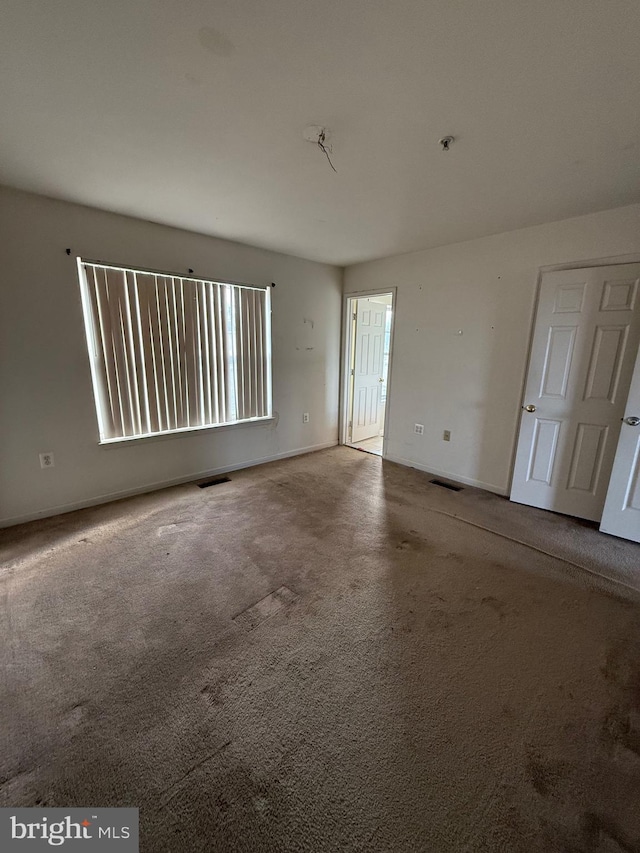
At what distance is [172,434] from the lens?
3.31 meters

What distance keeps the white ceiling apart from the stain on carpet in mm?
2419

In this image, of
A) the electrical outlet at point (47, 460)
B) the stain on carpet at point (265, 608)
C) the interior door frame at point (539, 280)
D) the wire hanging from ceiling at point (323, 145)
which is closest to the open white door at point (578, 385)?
the interior door frame at point (539, 280)

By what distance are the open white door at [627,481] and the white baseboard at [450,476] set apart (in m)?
0.81

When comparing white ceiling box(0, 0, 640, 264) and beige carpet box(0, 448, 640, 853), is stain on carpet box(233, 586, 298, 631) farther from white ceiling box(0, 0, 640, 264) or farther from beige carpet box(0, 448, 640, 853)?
white ceiling box(0, 0, 640, 264)

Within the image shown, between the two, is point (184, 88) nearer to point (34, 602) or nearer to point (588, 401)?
point (34, 602)

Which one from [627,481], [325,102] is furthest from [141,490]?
[627,481]

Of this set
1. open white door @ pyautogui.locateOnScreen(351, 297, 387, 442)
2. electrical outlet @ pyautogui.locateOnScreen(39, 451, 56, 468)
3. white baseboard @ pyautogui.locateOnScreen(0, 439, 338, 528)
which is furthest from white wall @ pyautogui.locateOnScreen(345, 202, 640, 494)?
electrical outlet @ pyautogui.locateOnScreen(39, 451, 56, 468)

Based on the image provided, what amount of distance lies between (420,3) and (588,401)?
2.72 m

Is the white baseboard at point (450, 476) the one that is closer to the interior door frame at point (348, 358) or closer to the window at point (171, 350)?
the interior door frame at point (348, 358)

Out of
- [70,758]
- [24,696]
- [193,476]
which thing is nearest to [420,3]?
[70,758]

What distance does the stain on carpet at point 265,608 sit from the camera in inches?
68.7

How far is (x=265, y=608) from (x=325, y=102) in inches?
96.5

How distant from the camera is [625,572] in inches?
86.5

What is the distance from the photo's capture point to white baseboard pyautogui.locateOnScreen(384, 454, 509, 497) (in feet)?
11.0
